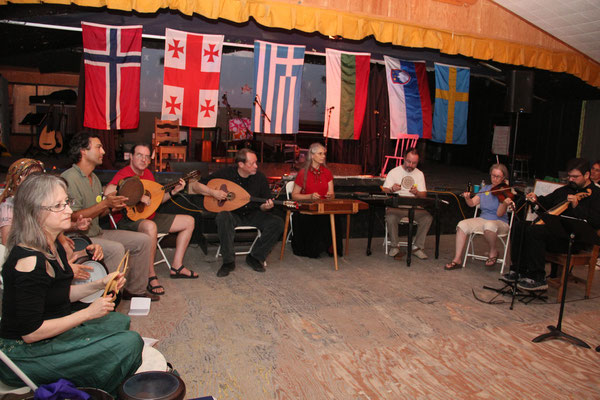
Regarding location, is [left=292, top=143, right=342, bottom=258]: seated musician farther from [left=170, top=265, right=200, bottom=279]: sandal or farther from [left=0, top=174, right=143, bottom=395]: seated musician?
[left=0, top=174, right=143, bottom=395]: seated musician

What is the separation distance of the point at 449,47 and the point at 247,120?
5.29m

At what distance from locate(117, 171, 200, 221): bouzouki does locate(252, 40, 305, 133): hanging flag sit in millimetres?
2435

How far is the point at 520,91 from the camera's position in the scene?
6883 millimetres

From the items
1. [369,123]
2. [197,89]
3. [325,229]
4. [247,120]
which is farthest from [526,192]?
[247,120]

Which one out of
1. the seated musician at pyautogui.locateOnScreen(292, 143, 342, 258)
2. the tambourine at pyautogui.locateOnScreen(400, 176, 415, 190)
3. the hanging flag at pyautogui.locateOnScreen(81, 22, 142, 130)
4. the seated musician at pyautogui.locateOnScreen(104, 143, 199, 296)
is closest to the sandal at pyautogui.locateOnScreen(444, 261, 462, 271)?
the tambourine at pyautogui.locateOnScreen(400, 176, 415, 190)

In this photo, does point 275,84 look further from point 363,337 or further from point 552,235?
point 363,337

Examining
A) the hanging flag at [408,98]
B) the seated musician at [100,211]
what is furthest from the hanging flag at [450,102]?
the seated musician at [100,211]

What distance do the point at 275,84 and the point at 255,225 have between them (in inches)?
104

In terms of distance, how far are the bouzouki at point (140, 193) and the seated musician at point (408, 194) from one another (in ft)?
8.12

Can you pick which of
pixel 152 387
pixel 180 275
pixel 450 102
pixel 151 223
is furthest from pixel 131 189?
pixel 450 102

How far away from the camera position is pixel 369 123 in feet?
33.7

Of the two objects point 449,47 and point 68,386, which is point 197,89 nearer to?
point 449,47

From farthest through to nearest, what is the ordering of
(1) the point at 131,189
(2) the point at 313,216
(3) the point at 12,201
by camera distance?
1. (2) the point at 313,216
2. (1) the point at 131,189
3. (3) the point at 12,201

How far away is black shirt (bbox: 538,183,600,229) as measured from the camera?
4508 millimetres
